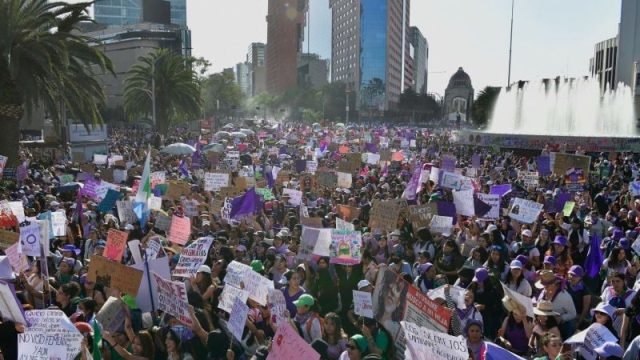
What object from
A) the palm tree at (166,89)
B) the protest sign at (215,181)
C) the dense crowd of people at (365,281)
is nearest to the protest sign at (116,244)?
the dense crowd of people at (365,281)

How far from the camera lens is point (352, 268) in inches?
393

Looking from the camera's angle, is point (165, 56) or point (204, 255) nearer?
point (204, 255)

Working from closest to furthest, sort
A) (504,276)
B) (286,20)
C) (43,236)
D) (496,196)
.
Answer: (504,276)
(43,236)
(496,196)
(286,20)

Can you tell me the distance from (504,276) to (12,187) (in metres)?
15.7

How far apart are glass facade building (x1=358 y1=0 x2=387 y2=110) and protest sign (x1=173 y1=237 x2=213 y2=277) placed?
13459cm

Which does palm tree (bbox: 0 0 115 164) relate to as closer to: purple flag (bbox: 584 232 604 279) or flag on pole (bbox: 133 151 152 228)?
flag on pole (bbox: 133 151 152 228)

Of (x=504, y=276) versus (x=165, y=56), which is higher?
(x=165, y=56)

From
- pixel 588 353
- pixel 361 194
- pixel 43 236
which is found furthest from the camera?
pixel 361 194

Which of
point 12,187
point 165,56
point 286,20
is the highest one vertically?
point 286,20

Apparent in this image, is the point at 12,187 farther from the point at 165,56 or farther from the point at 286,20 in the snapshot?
the point at 286,20

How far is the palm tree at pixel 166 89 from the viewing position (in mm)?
48531

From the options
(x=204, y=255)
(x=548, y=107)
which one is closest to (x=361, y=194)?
(x=204, y=255)

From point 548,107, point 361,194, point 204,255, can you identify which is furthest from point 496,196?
point 548,107

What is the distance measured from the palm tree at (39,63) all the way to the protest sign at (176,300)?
1683 cm
